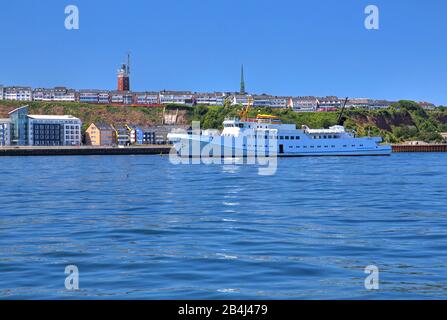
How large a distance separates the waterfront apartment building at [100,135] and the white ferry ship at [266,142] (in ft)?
114

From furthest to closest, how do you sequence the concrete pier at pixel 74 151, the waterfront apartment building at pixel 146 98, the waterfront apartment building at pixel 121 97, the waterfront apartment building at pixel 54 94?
1. the waterfront apartment building at pixel 146 98
2. the waterfront apartment building at pixel 121 97
3. the waterfront apartment building at pixel 54 94
4. the concrete pier at pixel 74 151

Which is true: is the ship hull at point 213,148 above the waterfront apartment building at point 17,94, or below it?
below

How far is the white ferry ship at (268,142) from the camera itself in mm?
67250

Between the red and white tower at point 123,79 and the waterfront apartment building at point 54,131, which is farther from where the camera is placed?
the red and white tower at point 123,79

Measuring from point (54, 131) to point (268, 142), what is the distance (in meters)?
45.4

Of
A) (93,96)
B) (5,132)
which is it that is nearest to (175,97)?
(93,96)

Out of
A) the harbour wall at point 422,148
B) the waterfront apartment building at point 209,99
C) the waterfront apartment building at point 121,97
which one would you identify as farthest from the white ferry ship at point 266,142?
the waterfront apartment building at point 209,99

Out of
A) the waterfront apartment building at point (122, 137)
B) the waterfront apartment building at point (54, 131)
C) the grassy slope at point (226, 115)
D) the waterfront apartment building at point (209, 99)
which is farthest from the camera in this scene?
the waterfront apartment building at point (209, 99)

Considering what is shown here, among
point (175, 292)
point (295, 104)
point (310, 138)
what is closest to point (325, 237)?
point (175, 292)

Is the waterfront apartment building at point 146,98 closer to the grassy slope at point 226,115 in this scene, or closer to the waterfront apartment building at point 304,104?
the grassy slope at point 226,115

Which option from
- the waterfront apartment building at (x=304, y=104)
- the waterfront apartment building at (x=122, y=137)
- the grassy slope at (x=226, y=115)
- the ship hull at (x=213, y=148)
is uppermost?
the waterfront apartment building at (x=304, y=104)

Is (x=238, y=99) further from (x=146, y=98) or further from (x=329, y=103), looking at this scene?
(x=329, y=103)

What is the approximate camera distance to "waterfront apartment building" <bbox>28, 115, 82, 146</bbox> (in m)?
103

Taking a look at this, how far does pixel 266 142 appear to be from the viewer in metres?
71.2
